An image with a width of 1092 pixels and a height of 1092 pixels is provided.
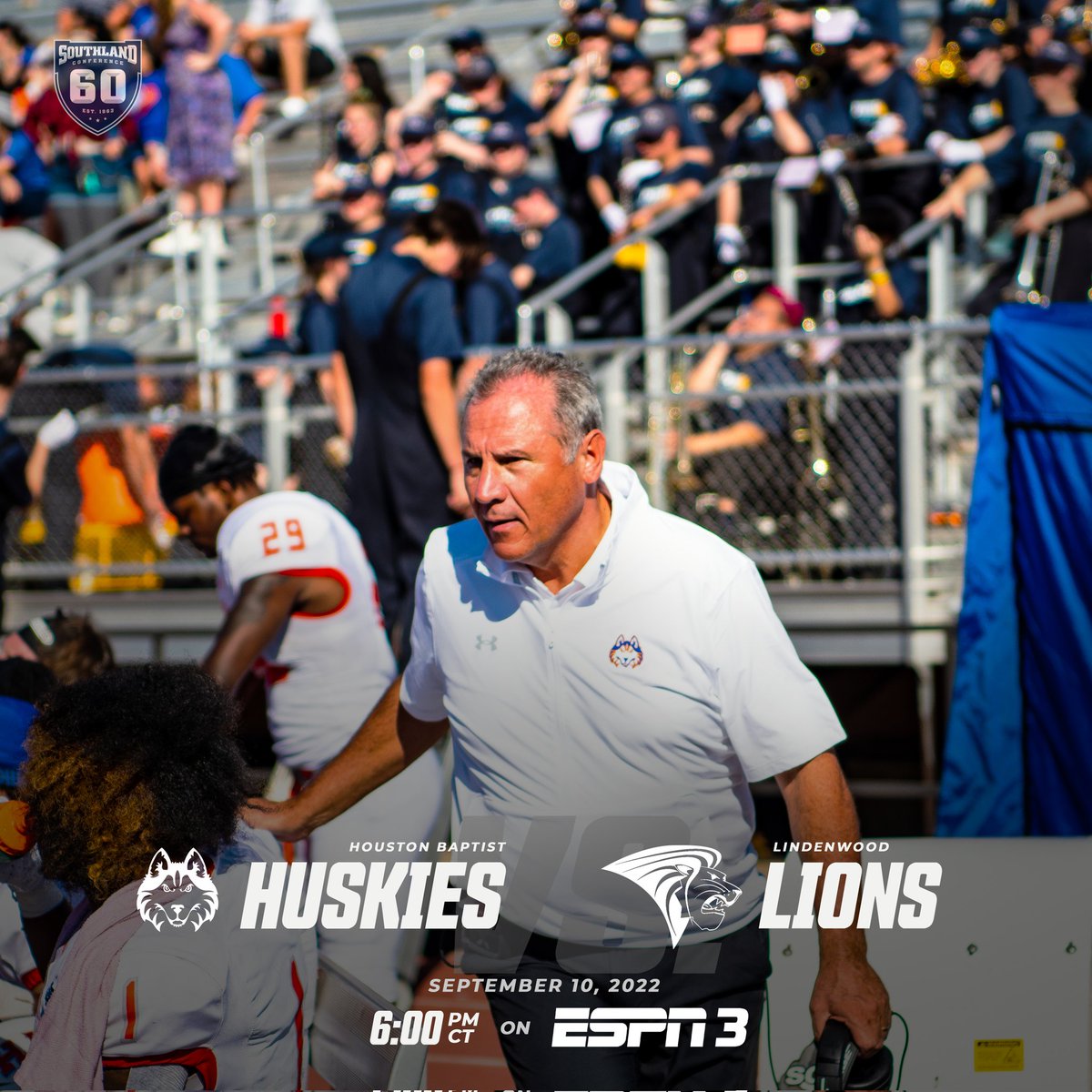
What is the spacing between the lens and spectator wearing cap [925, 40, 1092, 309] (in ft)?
27.4

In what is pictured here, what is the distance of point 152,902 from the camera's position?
2.56 metres

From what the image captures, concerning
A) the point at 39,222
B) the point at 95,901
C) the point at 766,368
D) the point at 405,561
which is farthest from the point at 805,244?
the point at 95,901

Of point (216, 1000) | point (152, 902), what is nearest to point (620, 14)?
point (152, 902)

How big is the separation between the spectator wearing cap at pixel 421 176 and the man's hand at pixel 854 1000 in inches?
293

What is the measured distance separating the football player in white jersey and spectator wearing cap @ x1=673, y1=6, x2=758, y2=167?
6281 mm

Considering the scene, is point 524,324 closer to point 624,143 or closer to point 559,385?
point 624,143

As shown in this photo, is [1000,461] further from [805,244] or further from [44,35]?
[44,35]

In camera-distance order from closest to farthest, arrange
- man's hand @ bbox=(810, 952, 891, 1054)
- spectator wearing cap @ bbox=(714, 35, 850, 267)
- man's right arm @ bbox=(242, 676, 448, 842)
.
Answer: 1. man's hand @ bbox=(810, 952, 891, 1054)
2. man's right arm @ bbox=(242, 676, 448, 842)
3. spectator wearing cap @ bbox=(714, 35, 850, 267)

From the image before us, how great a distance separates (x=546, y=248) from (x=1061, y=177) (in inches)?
124

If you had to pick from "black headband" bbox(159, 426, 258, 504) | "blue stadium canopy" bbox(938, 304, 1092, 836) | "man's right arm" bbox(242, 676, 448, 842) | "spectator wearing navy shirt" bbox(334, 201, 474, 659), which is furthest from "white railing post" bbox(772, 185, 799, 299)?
"man's right arm" bbox(242, 676, 448, 842)

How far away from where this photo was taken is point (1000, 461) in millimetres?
5652

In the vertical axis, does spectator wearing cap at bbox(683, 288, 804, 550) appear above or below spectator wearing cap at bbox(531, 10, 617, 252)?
below

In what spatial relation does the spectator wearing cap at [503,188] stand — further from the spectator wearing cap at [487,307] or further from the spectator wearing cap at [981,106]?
the spectator wearing cap at [981,106]

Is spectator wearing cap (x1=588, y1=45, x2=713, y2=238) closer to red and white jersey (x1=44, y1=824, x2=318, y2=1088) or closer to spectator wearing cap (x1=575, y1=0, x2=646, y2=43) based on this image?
spectator wearing cap (x1=575, y1=0, x2=646, y2=43)
